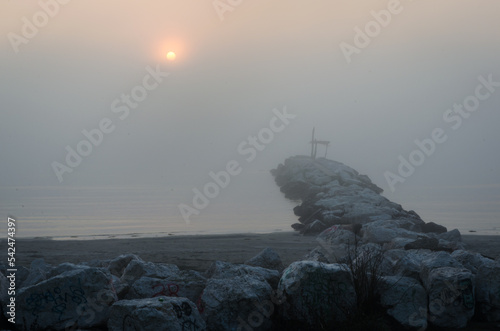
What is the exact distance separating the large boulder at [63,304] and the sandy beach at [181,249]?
504cm

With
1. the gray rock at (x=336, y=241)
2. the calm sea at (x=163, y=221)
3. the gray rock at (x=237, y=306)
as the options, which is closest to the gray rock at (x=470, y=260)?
the gray rock at (x=336, y=241)

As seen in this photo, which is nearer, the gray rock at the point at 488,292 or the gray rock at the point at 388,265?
the gray rock at the point at 488,292

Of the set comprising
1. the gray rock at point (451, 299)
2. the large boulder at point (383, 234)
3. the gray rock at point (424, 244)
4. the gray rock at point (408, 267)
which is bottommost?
the gray rock at point (451, 299)

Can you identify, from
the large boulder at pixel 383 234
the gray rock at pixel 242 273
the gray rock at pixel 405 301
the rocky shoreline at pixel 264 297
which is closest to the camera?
the rocky shoreline at pixel 264 297

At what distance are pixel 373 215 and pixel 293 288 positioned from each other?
14.5 metres

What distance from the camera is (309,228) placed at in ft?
63.5

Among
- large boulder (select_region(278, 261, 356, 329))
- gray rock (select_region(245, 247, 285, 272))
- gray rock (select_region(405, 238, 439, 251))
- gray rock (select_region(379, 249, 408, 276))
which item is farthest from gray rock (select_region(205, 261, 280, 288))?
gray rock (select_region(405, 238, 439, 251))

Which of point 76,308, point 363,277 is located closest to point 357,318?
point 363,277

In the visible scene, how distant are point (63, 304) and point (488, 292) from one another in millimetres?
4914

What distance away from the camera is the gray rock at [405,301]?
20.6ft

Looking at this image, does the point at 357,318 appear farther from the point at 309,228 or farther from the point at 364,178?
the point at 364,178

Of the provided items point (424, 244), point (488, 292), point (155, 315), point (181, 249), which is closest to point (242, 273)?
point (155, 315)

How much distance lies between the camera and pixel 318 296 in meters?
6.05

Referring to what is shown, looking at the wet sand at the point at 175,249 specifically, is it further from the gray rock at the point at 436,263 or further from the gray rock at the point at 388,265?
the gray rock at the point at 436,263
